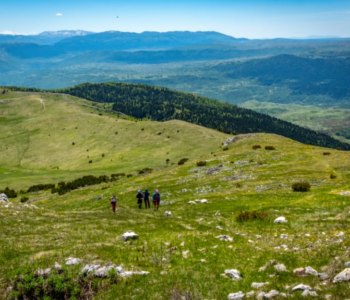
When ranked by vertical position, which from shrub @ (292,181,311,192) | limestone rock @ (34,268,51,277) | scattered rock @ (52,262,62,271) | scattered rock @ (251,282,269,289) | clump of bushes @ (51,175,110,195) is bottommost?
clump of bushes @ (51,175,110,195)

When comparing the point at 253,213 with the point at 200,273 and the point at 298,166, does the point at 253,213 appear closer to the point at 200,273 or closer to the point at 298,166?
the point at 200,273

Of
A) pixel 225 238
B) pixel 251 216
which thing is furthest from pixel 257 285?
pixel 251 216

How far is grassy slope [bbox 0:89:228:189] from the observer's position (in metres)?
80.2

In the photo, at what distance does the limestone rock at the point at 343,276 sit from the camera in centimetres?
1042

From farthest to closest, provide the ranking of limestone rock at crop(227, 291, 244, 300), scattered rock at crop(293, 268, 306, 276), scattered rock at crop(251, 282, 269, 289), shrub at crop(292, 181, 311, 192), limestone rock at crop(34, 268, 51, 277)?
1. shrub at crop(292, 181, 311, 192)
2. limestone rock at crop(34, 268, 51, 277)
3. scattered rock at crop(293, 268, 306, 276)
4. scattered rock at crop(251, 282, 269, 289)
5. limestone rock at crop(227, 291, 244, 300)

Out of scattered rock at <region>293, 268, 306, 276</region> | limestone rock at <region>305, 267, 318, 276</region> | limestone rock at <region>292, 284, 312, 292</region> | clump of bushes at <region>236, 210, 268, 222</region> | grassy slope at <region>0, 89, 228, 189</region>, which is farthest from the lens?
grassy slope at <region>0, 89, 228, 189</region>

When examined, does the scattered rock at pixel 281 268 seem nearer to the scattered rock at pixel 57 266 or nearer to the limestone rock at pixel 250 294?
the limestone rock at pixel 250 294

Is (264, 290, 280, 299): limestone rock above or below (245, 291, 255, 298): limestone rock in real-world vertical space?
above

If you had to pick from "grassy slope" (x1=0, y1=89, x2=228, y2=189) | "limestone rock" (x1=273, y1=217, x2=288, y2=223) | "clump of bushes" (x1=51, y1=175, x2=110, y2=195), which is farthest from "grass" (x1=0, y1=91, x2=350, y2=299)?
"grassy slope" (x1=0, y1=89, x2=228, y2=189)

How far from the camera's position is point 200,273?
43.7 ft

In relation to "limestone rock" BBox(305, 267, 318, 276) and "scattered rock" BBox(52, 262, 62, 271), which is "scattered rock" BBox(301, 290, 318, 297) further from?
"scattered rock" BBox(52, 262, 62, 271)

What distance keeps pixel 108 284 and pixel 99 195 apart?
34.1m

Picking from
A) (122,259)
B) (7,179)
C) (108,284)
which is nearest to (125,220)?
(122,259)

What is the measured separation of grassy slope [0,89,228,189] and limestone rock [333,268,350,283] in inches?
2506
